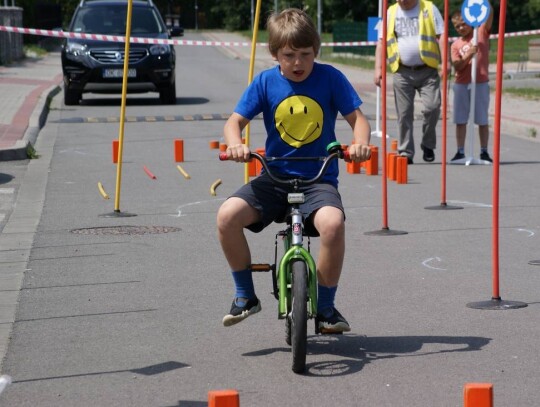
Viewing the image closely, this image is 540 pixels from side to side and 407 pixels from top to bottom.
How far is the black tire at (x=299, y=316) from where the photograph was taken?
555cm

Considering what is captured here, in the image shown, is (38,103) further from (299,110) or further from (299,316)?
(299,316)

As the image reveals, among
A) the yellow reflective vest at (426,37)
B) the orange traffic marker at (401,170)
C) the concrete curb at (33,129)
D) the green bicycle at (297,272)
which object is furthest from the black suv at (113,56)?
the green bicycle at (297,272)

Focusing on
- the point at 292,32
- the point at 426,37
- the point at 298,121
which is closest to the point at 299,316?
the point at 298,121

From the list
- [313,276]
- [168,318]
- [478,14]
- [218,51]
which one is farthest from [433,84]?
[218,51]

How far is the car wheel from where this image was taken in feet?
83.6

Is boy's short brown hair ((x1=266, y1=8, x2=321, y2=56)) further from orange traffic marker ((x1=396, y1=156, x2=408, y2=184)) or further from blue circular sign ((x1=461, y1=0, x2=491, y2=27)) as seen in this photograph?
blue circular sign ((x1=461, y1=0, x2=491, y2=27))

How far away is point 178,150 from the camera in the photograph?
15336mm

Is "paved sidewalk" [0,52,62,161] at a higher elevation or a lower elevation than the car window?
lower

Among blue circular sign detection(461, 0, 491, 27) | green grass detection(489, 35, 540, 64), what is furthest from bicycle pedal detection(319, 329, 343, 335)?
green grass detection(489, 35, 540, 64)

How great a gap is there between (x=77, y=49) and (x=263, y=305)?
17637mm

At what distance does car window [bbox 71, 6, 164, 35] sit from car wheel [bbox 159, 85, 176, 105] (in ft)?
3.80

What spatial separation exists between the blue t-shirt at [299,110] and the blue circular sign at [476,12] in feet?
28.4

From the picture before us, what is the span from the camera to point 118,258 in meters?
8.93

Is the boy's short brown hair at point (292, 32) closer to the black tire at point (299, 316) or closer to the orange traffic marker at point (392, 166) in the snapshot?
the black tire at point (299, 316)
